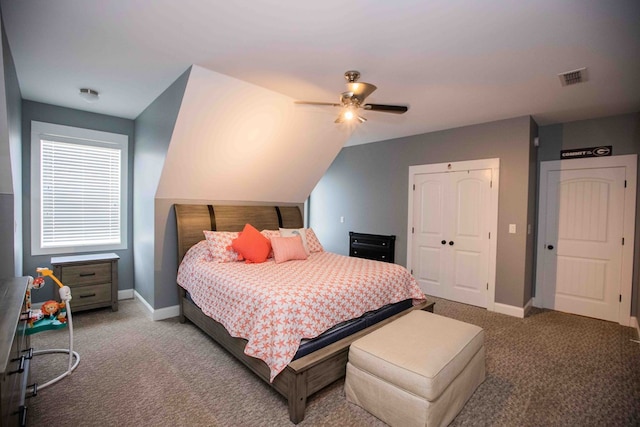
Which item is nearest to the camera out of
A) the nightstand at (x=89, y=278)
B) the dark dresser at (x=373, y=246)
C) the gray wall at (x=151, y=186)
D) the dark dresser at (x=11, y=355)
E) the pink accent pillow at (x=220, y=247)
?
the dark dresser at (x=11, y=355)

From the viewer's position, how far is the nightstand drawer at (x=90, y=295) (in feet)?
11.8

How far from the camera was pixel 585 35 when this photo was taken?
2.10 m

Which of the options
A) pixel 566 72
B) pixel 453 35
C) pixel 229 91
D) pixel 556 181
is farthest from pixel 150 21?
pixel 556 181

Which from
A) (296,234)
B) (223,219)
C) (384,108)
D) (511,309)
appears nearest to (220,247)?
(223,219)

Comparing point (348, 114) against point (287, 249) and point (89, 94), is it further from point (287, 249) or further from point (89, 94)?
point (89, 94)

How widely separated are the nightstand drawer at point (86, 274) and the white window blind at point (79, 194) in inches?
22.9

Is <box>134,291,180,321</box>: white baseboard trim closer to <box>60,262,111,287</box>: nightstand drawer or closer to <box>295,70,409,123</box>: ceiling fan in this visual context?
<box>60,262,111,287</box>: nightstand drawer

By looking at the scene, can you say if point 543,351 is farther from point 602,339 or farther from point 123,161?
point 123,161

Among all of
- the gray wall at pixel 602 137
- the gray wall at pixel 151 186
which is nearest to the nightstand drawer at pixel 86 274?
the gray wall at pixel 151 186

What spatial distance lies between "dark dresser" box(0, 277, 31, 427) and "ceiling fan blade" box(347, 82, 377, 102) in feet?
8.55

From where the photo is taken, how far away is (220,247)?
3418 mm

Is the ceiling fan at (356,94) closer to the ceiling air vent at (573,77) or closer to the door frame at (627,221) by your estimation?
the ceiling air vent at (573,77)

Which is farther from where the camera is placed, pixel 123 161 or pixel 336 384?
pixel 123 161

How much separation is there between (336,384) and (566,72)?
339cm
